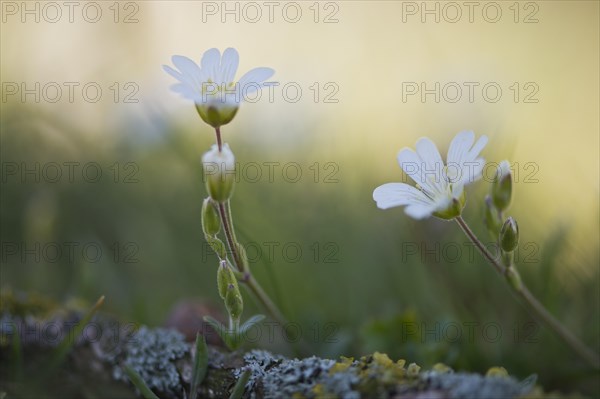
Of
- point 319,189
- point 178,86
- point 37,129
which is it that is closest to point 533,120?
point 319,189

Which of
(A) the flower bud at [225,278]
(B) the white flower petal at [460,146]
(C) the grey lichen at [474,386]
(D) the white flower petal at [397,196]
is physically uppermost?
(B) the white flower petal at [460,146]

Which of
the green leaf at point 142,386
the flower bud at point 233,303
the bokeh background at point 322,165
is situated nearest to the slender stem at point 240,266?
the flower bud at point 233,303

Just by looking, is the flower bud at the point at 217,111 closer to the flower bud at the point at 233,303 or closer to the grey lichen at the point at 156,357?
the flower bud at the point at 233,303

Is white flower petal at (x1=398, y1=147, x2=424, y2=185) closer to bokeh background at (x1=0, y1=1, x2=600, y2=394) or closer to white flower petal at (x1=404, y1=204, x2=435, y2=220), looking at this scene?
white flower petal at (x1=404, y1=204, x2=435, y2=220)

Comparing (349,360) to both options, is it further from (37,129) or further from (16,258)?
(37,129)

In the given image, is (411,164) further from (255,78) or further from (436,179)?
(255,78)

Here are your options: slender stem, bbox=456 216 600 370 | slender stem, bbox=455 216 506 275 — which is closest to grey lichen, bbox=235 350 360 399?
slender stem, bbox=455 216 506 275
